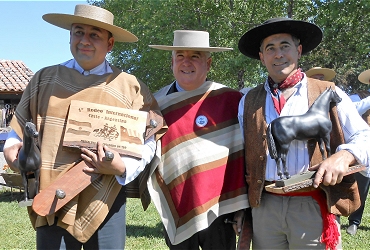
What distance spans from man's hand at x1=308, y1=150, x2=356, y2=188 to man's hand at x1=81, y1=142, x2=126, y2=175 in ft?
3.89

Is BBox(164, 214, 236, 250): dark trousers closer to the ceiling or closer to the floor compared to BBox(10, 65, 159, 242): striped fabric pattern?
closer to the floor

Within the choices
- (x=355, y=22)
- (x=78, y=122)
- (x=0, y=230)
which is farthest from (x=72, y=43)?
(x=355, y=22)

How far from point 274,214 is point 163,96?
1.22m

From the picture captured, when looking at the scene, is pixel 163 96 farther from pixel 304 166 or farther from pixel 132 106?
pixel 304 166

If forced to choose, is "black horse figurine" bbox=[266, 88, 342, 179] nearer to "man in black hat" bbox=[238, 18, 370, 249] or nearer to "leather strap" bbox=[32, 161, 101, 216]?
"man in black hat" bbox=[238, 18, 370, 249]

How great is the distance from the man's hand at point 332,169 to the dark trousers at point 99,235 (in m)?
1.30

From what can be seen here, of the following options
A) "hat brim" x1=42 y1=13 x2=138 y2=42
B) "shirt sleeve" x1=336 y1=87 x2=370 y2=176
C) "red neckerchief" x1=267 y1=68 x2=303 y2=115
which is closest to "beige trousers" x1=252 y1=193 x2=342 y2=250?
"shirt sleeve" x1=336 y1=87 x2=370 y2=176

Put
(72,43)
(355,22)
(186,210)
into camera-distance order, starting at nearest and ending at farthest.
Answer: (72,43) < (186,210) < (355,22)

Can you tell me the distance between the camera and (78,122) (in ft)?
8.55

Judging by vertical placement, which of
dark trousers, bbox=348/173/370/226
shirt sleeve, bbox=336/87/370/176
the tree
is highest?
the tree

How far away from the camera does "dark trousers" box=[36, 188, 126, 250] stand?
265cm

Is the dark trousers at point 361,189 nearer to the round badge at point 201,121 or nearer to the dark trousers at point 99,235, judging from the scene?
the round badge at point 201,121

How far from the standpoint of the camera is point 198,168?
9.64ft

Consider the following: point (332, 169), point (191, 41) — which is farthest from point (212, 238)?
point (191, 41)
